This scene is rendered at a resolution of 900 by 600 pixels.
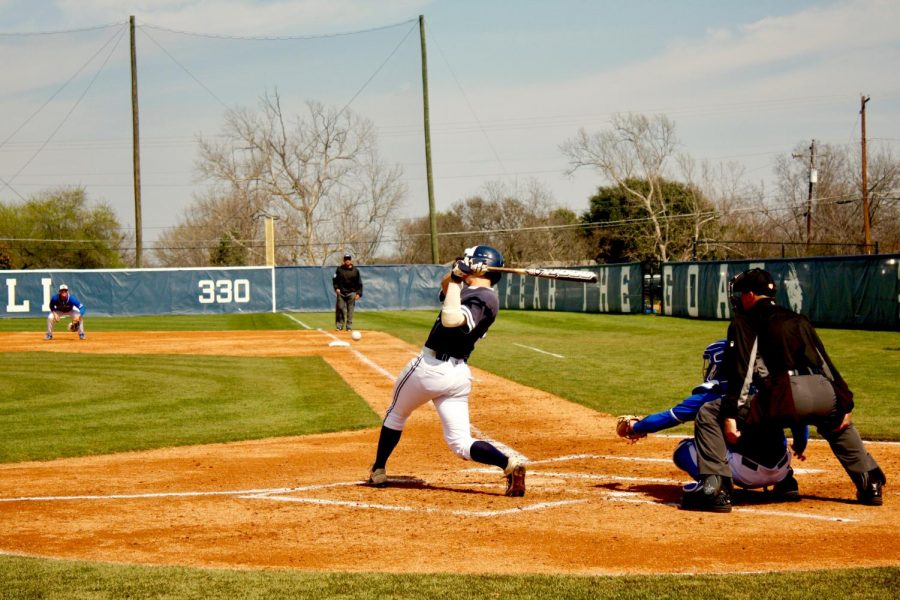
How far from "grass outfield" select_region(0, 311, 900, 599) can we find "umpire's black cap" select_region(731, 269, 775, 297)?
79.2 inches

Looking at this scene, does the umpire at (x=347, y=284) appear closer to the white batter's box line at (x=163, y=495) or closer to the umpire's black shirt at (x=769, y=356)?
the white batter's box line at (x=163, y=495)

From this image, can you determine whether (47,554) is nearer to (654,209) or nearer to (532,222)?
(654,209)

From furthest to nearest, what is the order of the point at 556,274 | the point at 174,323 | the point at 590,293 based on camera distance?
the point at 590,293
the point at 174,323
the point at 556,274

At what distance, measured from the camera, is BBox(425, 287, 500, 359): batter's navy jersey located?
7.29 m

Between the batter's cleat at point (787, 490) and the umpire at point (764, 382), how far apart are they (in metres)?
0.63

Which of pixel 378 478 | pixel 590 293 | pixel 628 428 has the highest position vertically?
pixel 590 293

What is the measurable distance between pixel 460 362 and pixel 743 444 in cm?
224

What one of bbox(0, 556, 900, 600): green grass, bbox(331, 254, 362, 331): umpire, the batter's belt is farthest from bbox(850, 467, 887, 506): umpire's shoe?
bbox(331, 254, 362, 331): umpire

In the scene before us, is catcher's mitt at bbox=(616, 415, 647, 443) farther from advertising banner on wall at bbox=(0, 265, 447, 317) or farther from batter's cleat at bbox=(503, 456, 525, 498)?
advertising banner on wall at bbox=(0, 265, 447, 317)

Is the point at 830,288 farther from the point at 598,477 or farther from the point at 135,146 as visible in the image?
the point at 135,146

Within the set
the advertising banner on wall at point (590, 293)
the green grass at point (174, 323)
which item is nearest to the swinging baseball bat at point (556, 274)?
the green grass at point (174, 323)

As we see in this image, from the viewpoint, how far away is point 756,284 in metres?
6.67

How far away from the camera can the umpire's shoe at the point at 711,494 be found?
267 inches

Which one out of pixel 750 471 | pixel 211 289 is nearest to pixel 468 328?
pixel 750 471
